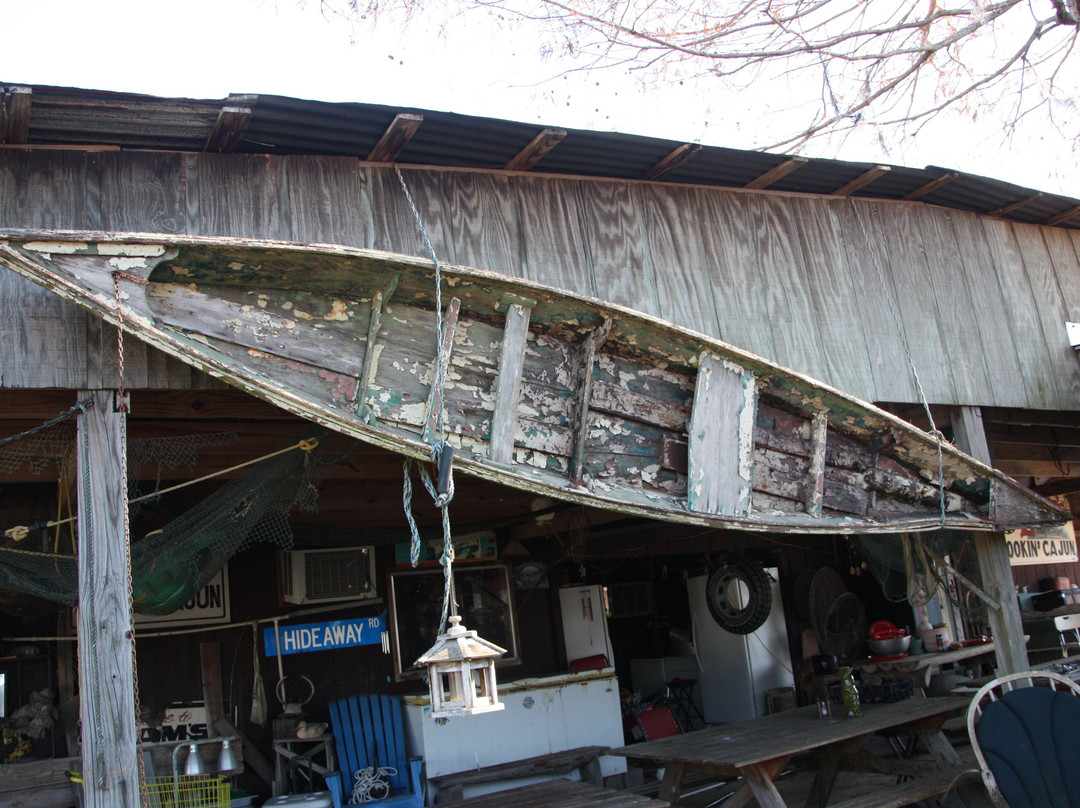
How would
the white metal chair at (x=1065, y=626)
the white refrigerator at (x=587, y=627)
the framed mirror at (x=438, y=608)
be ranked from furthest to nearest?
the white metal chair at (x=1065, y=626) → the white refrigerator at (x=587, y=627) → the framed mirror at (x=438, y=608)

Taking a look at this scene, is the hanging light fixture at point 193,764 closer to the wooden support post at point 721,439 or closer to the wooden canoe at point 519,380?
the wooden canoe at point 519,380

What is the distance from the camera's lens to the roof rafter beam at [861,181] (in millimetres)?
5757

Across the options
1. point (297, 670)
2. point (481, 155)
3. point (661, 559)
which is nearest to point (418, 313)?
point (481, 155)

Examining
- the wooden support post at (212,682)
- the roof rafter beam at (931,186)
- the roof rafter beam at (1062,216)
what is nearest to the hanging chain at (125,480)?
the wooden support post at (212,682)

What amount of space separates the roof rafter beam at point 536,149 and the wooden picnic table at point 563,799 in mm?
3365

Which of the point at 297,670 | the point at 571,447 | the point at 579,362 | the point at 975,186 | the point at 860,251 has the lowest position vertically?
the point at 297,670

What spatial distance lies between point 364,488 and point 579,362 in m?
2.77

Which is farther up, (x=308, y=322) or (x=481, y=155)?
(x=481, y=155)

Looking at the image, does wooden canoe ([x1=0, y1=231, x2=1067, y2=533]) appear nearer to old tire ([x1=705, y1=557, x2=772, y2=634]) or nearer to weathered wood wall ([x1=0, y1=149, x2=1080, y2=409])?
weathered wood wall ([x1=0, y1=149, x2=1080, y2=409])

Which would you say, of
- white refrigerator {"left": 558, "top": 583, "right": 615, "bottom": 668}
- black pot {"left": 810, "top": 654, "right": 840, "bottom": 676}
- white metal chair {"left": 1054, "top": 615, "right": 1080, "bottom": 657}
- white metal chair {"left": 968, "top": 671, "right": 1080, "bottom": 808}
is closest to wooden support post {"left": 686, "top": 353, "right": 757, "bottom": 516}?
white metal chair {"left": 968, "top": 671, "right": 1080, "bottom": 808}

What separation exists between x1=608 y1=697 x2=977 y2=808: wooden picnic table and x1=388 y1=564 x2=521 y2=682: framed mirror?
7.67ft

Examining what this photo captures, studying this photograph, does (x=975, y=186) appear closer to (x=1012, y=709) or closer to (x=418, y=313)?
(x=1012, y=709)

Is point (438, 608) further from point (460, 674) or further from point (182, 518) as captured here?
point (460, 674)

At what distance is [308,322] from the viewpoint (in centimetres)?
367
